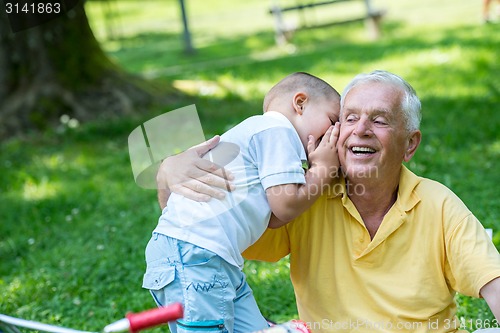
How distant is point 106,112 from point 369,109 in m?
6.41

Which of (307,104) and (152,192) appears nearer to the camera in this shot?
(307,104)

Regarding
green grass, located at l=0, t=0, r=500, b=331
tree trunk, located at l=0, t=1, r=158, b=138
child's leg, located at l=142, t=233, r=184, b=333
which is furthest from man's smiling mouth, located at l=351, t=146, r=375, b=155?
tree trunk, located at l=0, t=1, r=158, b=138

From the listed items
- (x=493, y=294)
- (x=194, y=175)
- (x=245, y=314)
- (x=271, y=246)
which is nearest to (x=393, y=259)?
(x=493, y=294)

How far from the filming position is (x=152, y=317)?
190cm

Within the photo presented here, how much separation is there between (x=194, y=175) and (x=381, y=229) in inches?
30.8

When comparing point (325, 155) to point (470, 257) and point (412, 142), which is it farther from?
point (470, 257)

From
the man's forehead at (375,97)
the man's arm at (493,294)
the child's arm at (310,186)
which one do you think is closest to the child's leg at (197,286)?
the child's arm at (310,186)

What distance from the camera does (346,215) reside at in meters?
3.13

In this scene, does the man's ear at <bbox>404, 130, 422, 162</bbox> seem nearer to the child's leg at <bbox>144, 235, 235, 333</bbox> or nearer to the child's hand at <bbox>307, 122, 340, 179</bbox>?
the child's hand at <bbox>307, 122, 340, 179</bbox>

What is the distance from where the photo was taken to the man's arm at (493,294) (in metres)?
2.72

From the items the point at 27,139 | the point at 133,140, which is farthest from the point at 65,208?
the point at 133,140

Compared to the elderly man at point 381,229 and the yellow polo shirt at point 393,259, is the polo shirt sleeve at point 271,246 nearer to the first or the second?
the yellow polo shirt at point 393,259

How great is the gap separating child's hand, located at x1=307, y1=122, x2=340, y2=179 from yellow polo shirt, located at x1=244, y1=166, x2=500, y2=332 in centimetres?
17

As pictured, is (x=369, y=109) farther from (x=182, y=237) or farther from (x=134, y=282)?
(x=134, y=282)
